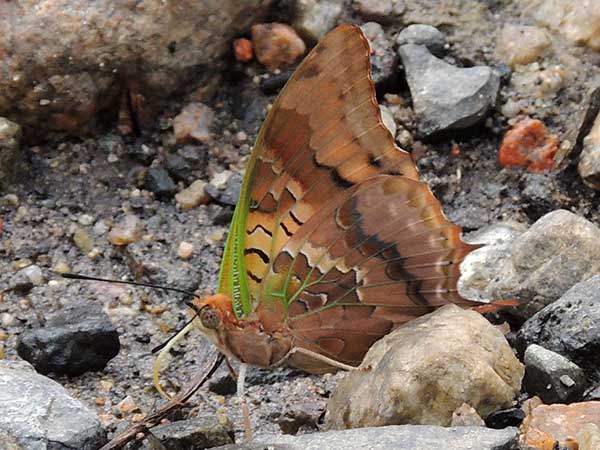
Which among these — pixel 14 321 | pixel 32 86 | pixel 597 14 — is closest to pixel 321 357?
pixel 14 321

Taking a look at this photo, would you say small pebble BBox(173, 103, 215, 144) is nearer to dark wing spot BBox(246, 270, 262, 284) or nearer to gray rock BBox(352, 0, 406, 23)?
gray rock BBox(352, 0, 406, 23)

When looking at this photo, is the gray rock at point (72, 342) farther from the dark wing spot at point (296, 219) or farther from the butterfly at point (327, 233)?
the dark wing spot at point (296, 219)

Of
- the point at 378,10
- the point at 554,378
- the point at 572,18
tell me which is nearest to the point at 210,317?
the point at 554,378

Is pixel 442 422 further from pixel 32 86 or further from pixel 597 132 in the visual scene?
pixel 32 86

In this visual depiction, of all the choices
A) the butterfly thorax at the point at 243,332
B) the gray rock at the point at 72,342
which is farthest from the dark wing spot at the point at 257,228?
the gray rock at the point at 72,342

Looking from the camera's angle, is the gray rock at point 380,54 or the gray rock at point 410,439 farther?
the gray rock at point 380,54

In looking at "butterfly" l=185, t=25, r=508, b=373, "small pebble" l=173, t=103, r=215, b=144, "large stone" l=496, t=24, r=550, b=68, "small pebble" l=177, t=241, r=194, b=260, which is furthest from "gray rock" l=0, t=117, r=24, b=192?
"large stone" l=496, t=24, r=550, b=68

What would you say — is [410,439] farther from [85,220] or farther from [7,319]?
[85,220]
